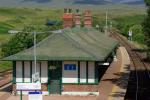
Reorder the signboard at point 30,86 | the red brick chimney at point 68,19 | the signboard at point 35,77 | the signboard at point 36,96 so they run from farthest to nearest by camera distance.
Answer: the red brick chimney at point 68,19 < the signboard at point 35,77 < the signboard at point 30,86 < the signboard at point 36,96

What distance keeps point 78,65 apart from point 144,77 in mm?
14272

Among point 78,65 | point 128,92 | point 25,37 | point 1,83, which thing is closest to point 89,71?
point 78,65

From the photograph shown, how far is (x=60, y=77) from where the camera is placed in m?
40.4

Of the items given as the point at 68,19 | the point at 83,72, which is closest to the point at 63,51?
the point at 83,72

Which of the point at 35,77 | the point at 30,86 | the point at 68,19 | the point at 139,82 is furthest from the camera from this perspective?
the point at 68,19

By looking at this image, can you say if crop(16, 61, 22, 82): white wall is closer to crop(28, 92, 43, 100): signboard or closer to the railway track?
the railway track

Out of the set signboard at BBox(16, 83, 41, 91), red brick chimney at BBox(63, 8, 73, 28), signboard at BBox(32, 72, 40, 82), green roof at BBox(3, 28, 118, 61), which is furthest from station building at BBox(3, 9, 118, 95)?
red brick chimney at BBox(63, 8, 73, 28)

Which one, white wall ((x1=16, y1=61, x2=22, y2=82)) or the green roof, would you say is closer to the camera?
the green roof

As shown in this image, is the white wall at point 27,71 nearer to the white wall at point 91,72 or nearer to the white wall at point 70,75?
the white wall at point 70,75

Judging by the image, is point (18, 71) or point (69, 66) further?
point (18, 71)

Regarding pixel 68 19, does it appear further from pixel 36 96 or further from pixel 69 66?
pixel 36 96

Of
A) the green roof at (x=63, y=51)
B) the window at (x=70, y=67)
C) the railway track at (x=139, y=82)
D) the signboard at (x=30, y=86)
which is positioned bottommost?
the railway track at (x=139, y=82)

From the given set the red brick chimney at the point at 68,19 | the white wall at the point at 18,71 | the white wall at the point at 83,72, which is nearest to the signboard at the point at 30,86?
the white wall at the point at 18,71

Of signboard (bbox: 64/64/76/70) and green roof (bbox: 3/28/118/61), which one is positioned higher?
green roof (bbox: 3/28/118/61)
